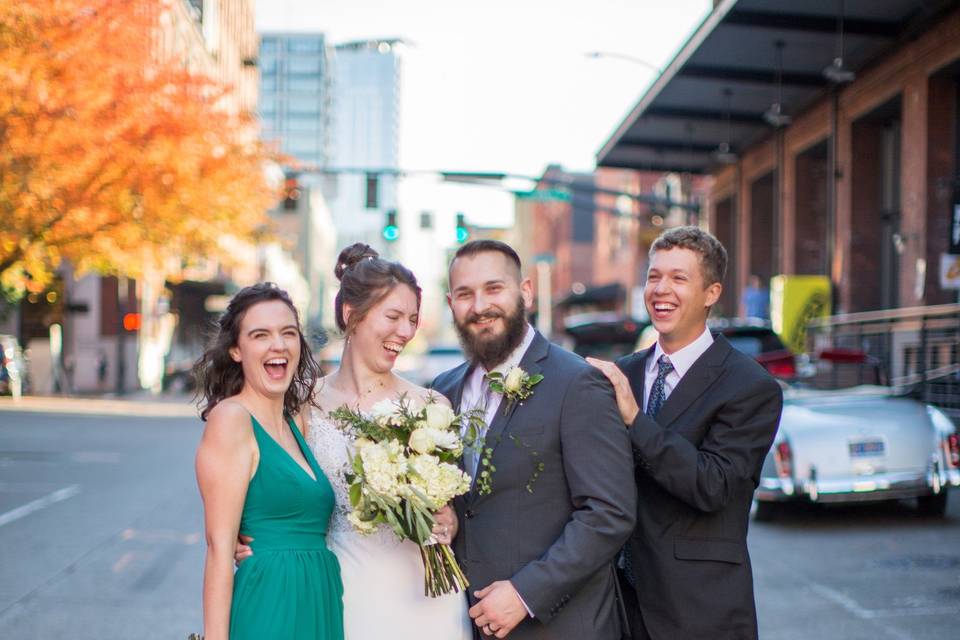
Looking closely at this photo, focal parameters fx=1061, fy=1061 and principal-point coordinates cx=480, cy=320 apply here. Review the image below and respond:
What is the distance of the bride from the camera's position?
386 cm

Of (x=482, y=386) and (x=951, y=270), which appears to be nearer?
(x=482, y=386)

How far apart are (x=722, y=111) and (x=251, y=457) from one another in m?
27.6

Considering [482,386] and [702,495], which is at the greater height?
[482,386]

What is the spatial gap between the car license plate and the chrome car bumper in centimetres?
20

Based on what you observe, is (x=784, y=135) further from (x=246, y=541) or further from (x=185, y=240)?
(x=246, y=541)

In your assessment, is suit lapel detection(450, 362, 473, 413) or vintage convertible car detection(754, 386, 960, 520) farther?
vintage convertible car detection(754, 386, 960, 520)

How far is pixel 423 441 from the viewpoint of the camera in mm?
3443

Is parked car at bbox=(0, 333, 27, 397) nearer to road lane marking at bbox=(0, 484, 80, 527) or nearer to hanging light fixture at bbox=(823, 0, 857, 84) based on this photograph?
road lane marking at bbox=(0, 484, 80, 527)

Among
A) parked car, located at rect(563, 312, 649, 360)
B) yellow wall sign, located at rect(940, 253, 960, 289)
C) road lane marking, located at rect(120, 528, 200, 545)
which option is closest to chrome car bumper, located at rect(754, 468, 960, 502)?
yellow wall sign, located at rect(940, 253, 960, 289)

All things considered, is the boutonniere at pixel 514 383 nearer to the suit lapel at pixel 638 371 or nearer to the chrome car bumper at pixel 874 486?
the suit lapel at pixel 638 371

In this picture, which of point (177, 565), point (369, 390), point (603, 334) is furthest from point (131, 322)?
point (369, 390)

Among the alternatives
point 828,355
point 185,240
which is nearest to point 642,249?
point 185,240

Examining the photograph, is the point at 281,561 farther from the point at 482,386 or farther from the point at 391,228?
the point at 391,228

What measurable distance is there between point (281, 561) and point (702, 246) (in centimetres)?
193
